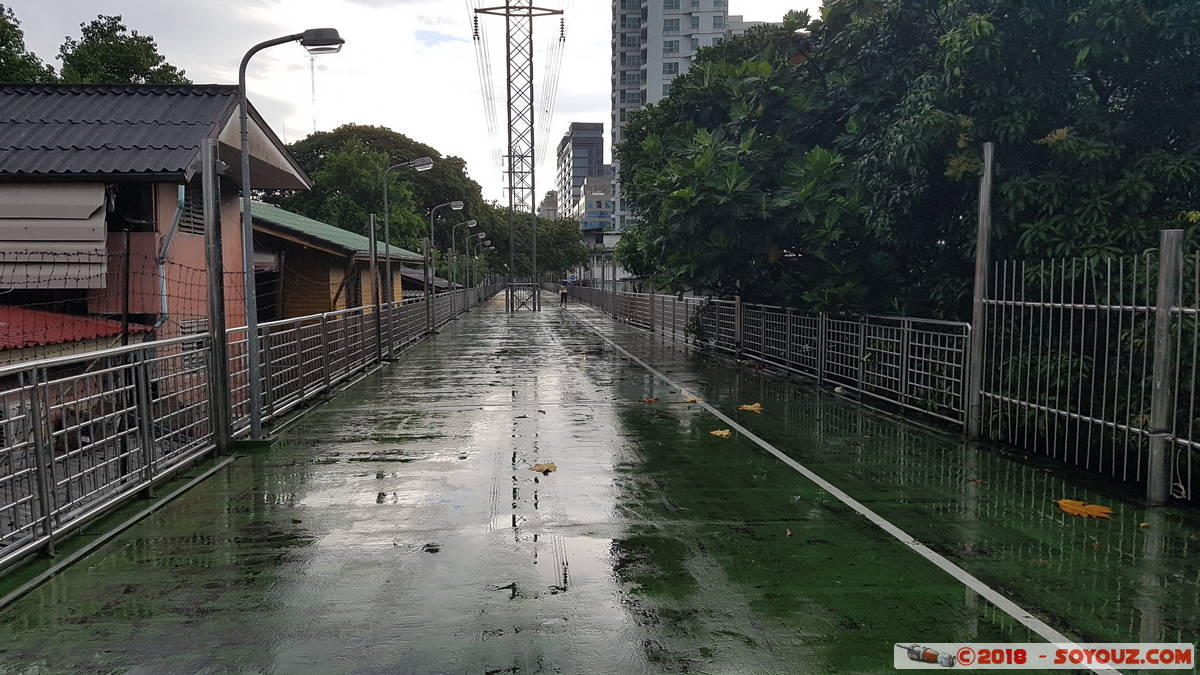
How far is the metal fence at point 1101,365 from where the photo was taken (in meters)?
6.81

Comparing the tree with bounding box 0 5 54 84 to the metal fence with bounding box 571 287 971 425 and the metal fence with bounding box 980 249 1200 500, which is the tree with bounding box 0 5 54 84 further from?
the metal fence with bounding box 980 249 1200 500

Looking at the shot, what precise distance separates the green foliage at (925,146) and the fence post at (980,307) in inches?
19.1

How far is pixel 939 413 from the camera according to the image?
10609mm

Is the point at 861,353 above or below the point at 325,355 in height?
above

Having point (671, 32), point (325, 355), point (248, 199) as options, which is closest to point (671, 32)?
point (671, 32)

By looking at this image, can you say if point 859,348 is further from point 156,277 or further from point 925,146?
point 156,277

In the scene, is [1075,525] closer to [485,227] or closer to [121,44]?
[121,44]

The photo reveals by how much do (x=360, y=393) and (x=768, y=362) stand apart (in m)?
8.20

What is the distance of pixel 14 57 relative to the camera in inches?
1006

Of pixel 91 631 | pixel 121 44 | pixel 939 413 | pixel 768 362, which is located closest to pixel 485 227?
pixel 121 44

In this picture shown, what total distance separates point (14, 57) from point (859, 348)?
26610mm

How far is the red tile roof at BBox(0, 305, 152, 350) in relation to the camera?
10164 mm

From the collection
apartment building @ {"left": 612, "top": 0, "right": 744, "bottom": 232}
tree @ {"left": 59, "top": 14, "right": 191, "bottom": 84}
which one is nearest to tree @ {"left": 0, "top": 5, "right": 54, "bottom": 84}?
tree @ {"left": 59, "top": 14, "right": 191, "bottom": 84}

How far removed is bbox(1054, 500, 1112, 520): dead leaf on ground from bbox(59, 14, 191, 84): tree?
1145 inches
